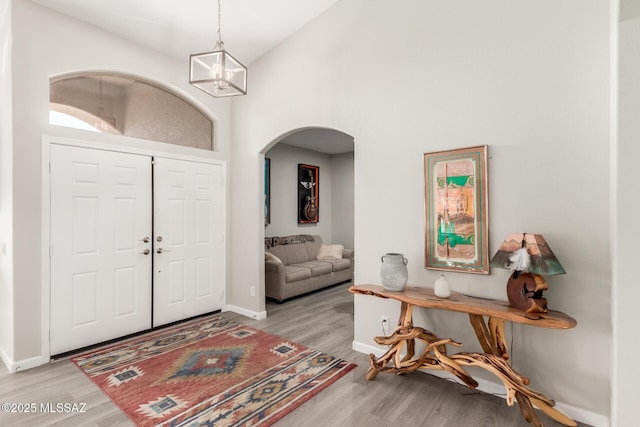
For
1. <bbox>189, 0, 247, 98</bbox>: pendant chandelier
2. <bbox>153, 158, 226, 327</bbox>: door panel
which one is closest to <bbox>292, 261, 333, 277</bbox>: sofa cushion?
<bbox>153, 158, 226, 327</bbox>: door panel

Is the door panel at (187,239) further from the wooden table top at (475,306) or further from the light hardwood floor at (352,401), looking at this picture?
the wooden table top at (475,306)

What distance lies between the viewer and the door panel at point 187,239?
3762 mm

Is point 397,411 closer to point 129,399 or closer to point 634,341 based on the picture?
point 634,341

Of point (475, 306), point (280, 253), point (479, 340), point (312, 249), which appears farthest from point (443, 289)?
point (312, 249)

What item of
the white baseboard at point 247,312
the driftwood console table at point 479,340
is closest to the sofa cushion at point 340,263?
the white baseboard at point 247,312

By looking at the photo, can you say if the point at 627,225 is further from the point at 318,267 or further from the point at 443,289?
the point at 318,267

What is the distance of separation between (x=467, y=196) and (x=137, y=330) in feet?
12.3

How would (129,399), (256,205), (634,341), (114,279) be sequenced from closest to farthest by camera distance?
(634,341) → (129,399) → (114,279) → (256,205)

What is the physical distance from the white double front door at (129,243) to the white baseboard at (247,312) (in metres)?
0.19

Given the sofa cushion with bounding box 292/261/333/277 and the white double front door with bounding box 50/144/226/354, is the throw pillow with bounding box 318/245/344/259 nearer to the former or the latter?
the sofa cushion with bounding box 292/261/333/277

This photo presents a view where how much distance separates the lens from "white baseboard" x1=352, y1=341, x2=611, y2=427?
2035 mm

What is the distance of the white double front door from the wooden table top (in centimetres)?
240

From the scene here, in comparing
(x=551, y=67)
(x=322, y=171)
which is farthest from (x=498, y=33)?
(x=322, y=171)

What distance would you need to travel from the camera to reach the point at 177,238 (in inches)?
154
